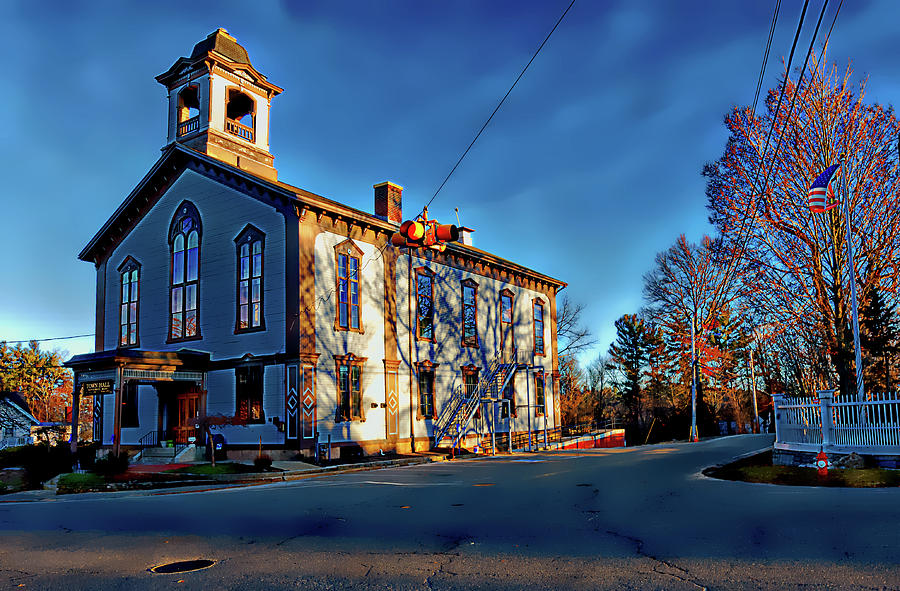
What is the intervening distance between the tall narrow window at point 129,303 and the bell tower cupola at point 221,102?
18.1 feet

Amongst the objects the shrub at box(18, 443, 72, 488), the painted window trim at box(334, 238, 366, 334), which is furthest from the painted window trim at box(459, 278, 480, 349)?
the shrub at box(18, 443, 72, 488)

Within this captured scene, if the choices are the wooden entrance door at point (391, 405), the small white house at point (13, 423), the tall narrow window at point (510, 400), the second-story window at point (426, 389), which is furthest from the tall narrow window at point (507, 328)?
the small white house at point (13, 423)

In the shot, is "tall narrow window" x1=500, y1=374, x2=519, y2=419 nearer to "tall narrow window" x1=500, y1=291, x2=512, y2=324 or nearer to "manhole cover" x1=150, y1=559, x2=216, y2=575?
"tall narrow window" x1=500, y1=291, x2=512, y2=324

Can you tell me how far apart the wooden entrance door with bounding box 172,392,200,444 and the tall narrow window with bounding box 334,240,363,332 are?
242 inches

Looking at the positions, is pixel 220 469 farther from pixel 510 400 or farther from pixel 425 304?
pixel 510 400

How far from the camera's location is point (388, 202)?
31.3m

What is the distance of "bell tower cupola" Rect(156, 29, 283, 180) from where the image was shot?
29.3 m

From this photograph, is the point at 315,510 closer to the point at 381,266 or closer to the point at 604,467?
the point at 604,467

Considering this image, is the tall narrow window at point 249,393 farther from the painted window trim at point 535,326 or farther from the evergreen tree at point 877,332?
the evergreen tree at point 877,332

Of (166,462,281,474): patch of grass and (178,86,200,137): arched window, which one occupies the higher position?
(178,86,200,137): arched window

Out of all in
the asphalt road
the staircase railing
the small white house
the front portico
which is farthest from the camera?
the small white house

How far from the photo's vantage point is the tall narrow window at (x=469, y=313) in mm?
33938

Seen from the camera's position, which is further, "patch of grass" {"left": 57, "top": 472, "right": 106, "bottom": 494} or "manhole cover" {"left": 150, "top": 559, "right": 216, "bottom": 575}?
"patch of grass" {"left": 57, "top": 472, "right": 106, "bottom": 494}

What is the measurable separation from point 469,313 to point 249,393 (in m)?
11.8
